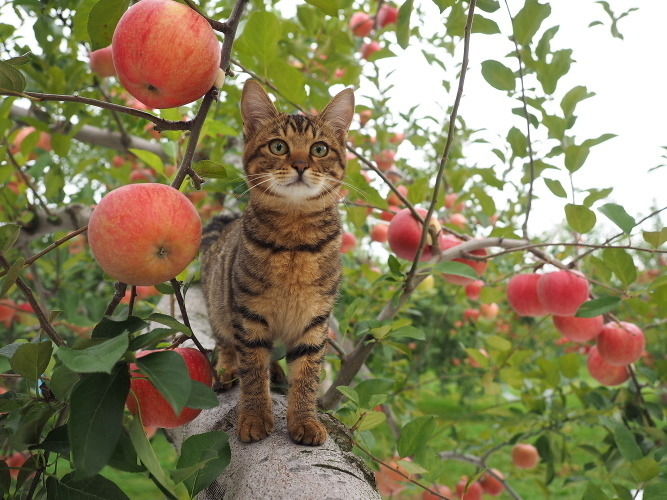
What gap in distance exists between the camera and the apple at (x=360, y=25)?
268cm

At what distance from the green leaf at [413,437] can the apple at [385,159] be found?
1568mm

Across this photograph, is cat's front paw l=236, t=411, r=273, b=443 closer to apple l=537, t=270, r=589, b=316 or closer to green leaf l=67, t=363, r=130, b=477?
green leaf l=67, t=363, r=130, b=477

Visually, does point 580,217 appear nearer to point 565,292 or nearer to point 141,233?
point 565,292

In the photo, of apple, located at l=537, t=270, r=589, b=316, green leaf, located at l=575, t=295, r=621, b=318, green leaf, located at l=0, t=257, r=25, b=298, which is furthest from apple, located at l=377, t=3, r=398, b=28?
green leaf, located at l=0, t=257, r=25, b=298

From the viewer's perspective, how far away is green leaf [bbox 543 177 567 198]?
1.48 m

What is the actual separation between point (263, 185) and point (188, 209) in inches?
18.7

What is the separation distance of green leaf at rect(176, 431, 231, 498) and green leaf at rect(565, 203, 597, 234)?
0.97 metres

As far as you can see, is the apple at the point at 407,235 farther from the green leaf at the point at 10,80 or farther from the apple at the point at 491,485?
the apple at the point at 491,485

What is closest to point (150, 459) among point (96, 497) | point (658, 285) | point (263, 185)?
point (96, 497)

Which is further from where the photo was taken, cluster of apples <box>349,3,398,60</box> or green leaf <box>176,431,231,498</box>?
cluster of apples <box>349,3,398,60</box>

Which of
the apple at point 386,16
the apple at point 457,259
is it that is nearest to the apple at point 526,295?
the apple at point 457,259

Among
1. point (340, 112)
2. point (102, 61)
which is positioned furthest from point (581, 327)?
point (102, 61)

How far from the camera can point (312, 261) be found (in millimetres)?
1212

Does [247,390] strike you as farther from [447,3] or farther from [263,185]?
[447,3]
